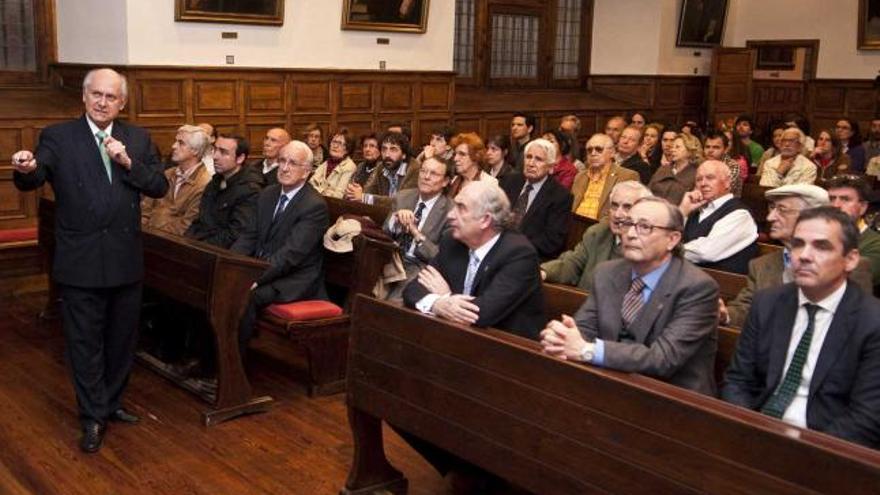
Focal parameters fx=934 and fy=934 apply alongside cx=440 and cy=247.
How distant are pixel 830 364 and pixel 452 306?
1.37 m

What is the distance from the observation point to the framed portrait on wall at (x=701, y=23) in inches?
579

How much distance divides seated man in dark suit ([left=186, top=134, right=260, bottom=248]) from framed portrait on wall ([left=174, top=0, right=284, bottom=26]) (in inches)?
155

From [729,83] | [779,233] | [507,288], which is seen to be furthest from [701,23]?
[507,288]

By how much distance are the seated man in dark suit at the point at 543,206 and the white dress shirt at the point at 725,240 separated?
3.30 feet

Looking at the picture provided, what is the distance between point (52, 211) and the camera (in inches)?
259

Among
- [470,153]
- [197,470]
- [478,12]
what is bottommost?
[197,470]

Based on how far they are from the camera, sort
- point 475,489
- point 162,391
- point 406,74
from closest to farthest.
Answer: point 475,489
point 162,391
point 406,74

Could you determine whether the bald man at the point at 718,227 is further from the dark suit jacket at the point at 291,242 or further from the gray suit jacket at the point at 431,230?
the dark suit jacket at the point at 291,242

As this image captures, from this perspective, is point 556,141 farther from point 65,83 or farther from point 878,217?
point 65,83

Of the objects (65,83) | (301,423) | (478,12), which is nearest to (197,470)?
(301,423)

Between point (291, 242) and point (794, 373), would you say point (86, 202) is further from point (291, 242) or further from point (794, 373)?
point (794, 373)

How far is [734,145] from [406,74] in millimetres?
4042

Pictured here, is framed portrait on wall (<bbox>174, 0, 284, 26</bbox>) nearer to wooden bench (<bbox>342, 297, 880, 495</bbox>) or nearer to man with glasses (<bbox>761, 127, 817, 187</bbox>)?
man with glasses (<bbox>761, 127, 817, 187</bbox>)

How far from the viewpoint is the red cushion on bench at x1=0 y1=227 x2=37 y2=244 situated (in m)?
7.60
